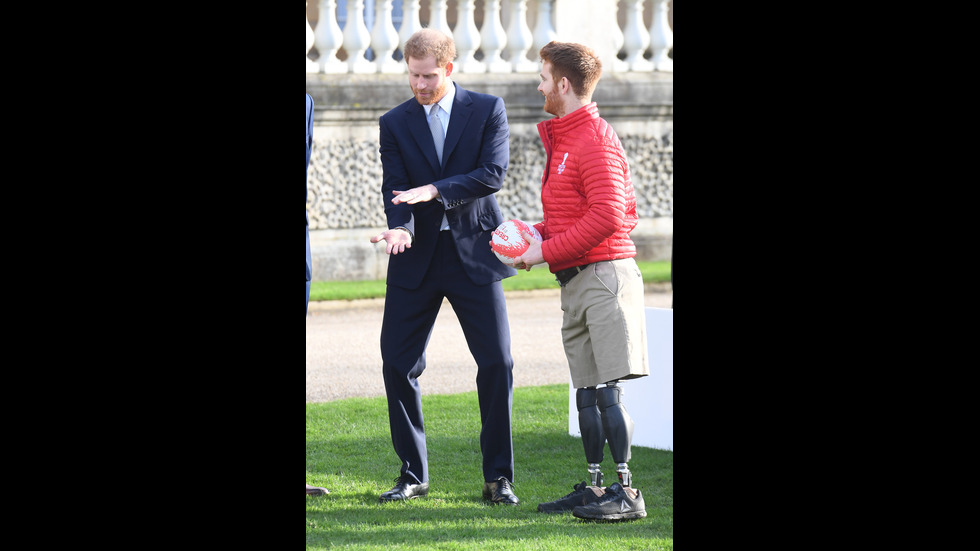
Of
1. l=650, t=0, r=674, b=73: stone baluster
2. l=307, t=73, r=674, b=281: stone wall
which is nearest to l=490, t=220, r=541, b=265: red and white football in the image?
l=307, t=73, r=674, b=281: stone wall

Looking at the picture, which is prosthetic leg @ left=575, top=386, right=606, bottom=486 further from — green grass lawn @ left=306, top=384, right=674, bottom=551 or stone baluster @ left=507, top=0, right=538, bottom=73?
stone baluster @ left=507, top=0, right=538, bottom=73

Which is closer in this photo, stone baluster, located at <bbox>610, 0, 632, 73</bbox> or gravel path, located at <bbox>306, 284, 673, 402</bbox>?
gravel path, located at <bbox>306, 284, 673, 402</bbox>

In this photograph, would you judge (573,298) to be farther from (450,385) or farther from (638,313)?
(450,385)

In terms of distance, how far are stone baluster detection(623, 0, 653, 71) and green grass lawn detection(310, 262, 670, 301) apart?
2.23m

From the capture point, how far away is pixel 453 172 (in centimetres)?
504

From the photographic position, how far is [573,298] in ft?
15.6

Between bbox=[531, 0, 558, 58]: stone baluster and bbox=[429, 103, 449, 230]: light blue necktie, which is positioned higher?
bbox=[531, 0, 558, 58]: stone baluster

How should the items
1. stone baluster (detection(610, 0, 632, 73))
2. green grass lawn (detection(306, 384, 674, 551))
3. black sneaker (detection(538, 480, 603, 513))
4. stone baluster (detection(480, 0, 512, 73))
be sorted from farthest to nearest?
1. stone baluster (detection(610, 0, 632, 73))
2. stone baluster (detection(480, 0, 512, 73))
3. black sneaker (detection(538, 480, 603, 513))
4. green grass lawn (detection(306, 384, 674, 551))

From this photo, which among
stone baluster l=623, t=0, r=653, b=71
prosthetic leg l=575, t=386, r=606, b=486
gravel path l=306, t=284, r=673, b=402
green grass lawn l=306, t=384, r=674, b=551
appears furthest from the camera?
stone baluster l=623, t=0, r=653, b=71

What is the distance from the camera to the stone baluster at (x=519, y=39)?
13008 mm

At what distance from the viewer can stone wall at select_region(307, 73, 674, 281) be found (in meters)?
12.2

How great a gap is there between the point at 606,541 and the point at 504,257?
3.70 feet

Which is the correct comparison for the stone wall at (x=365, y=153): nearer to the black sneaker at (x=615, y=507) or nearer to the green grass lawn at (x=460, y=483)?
the green grass lawn at (x=460, y=483)
